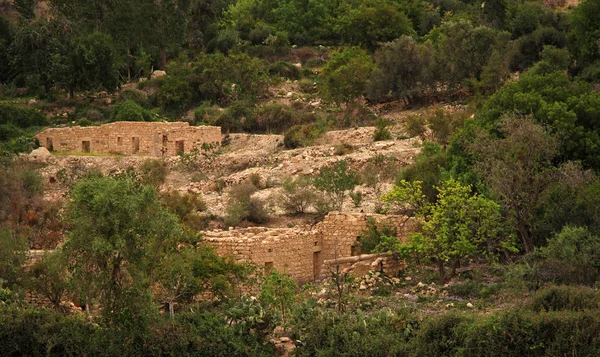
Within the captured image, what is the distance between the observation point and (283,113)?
4684 cm

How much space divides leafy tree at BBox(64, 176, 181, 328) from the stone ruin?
3636 millimetres

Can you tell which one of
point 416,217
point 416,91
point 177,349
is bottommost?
point 177,349

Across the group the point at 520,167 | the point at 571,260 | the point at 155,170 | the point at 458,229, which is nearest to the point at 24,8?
the point at 155,170

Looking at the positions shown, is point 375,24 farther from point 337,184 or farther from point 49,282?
point 49,282

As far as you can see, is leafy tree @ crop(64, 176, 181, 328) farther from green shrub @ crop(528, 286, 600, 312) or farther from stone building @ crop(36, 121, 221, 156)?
stone building @ crop(36, 121, 221, 156)

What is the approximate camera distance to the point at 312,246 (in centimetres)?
3008

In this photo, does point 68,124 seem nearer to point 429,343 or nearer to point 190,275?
point 190,275

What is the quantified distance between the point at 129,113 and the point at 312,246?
18.3 meters

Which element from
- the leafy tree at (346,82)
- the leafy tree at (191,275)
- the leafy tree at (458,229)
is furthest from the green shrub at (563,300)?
the leafy tree at (346,82)

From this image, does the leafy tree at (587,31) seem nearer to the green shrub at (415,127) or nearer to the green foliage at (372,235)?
the green shrub at (415,127)

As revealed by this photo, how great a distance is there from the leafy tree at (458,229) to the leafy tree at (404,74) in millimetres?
17300

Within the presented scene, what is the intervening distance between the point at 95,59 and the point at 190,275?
82.1ft

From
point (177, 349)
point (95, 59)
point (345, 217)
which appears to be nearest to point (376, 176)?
point (345, 217)

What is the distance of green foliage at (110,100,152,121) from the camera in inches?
1852
